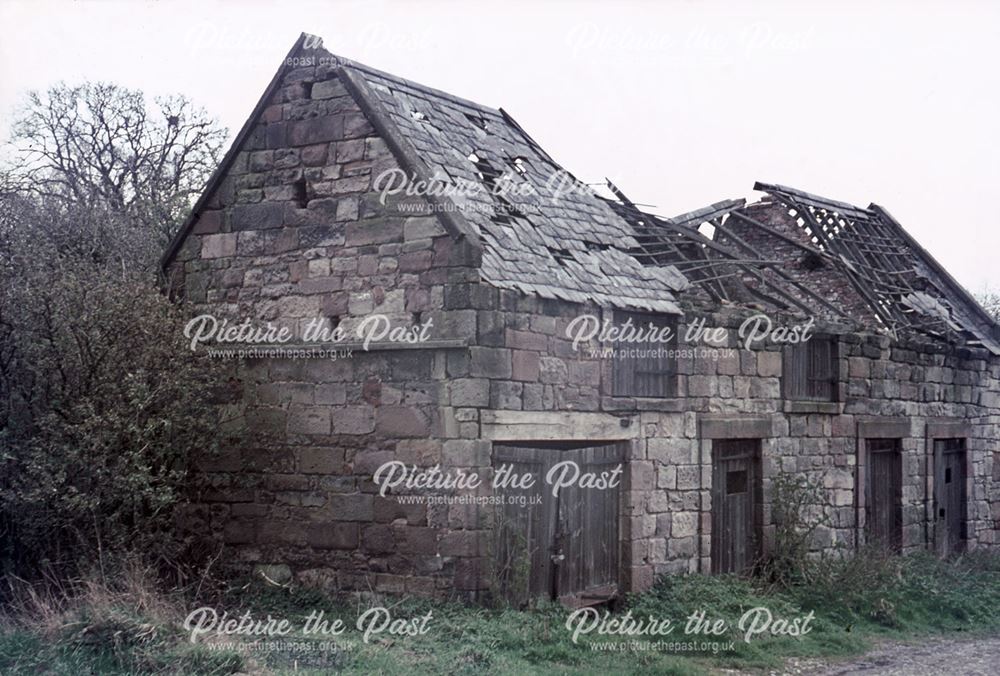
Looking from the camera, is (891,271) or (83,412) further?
(891,271)

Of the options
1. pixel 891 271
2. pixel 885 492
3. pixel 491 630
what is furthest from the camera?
pixel 891 271

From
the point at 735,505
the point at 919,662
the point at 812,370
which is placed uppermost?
the point at 812,370

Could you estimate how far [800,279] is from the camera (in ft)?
57.8

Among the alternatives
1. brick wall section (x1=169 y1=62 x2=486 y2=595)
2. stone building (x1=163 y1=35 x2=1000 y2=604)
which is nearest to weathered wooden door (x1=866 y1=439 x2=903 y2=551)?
stone building (x1=163 y1=35 x2=1000 y2=604)

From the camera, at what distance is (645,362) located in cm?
1275

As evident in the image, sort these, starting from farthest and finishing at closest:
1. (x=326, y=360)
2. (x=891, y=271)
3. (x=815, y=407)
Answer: (x=891, y=271)
(x=815, y=407)
(x=326, y=360)

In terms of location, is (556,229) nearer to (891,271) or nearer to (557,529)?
(557,529)

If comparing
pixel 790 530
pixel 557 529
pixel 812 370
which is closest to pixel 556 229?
pixel 557 529

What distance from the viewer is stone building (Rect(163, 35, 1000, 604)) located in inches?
432

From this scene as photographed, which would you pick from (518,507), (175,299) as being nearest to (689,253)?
(518,507)

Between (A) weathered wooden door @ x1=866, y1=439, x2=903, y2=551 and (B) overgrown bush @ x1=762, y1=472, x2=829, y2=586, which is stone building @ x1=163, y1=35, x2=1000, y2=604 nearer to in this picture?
(B) overgrown bush @ x1=762, y1=472, x2=829, y2=586

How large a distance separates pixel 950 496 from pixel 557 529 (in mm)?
9079

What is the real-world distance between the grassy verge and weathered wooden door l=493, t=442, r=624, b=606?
0.37 meters

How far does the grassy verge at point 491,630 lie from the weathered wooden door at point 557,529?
1.23 ft
